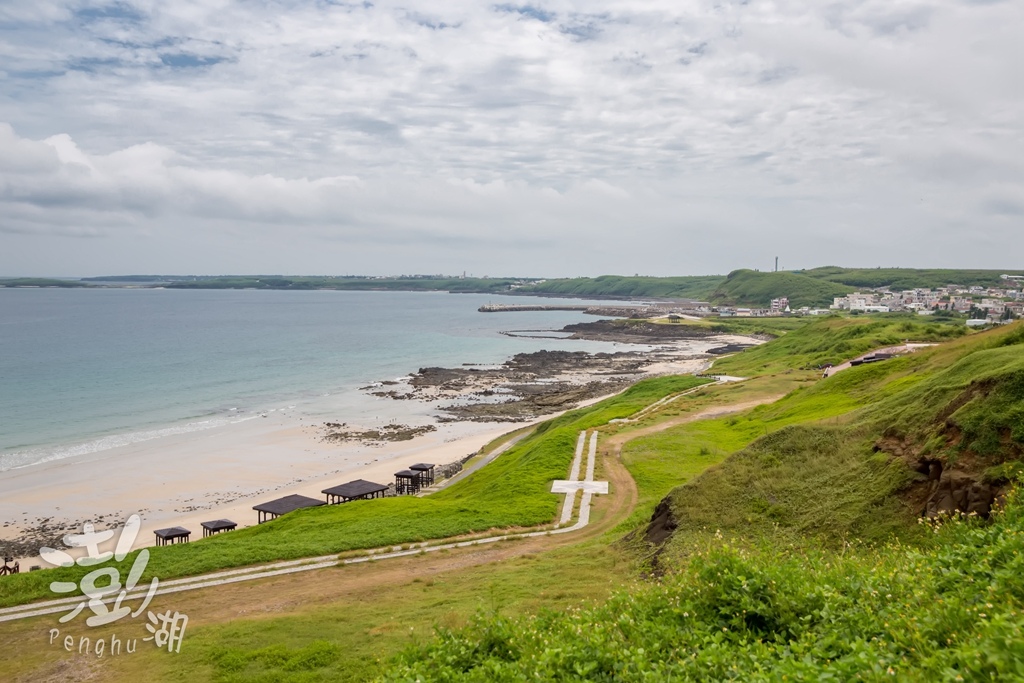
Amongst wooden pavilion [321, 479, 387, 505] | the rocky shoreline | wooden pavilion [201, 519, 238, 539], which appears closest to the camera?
wooden pavilion [201, 519, 238, 539]

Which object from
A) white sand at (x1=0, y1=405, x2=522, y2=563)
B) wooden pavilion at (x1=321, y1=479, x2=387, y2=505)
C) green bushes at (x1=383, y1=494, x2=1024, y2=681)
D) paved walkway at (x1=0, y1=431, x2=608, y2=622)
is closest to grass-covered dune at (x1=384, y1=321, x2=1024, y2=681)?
green bushes at (x1=383, y1=494, x2=1024, y2=681)

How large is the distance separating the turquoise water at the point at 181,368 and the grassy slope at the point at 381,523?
122ft

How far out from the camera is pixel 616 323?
179 metres

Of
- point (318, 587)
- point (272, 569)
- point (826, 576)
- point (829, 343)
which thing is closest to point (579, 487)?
point (318, 587)

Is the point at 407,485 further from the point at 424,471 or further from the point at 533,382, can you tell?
the point at 533,382

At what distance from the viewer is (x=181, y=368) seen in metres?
96.9

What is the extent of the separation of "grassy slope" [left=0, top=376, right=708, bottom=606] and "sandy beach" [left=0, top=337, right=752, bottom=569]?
11.5m

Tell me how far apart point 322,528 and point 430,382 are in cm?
6508

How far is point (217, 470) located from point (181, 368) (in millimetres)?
54263

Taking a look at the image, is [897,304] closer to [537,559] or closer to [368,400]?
[368,400]

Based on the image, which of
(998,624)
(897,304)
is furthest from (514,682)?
(897,304)

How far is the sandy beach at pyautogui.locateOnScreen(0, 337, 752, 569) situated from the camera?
130 ft

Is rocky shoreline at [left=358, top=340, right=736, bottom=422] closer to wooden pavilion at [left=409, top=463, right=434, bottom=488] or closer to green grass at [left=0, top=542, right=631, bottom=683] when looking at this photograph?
wooden pavilion at [left=409, top=463, right=434, bottom=488]

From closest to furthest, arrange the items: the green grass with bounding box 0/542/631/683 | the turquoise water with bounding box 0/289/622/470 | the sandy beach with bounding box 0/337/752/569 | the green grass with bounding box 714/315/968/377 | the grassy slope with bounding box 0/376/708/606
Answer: the green grass with bounding box 0/542/631/683
the grassy slope with bounding box 0/376/708/606
the sandy beach with bounding box 0/337/752/569
the green grass with bounding box 714/315/968/377
the turquoise water with bounding box 0/289/622/470
